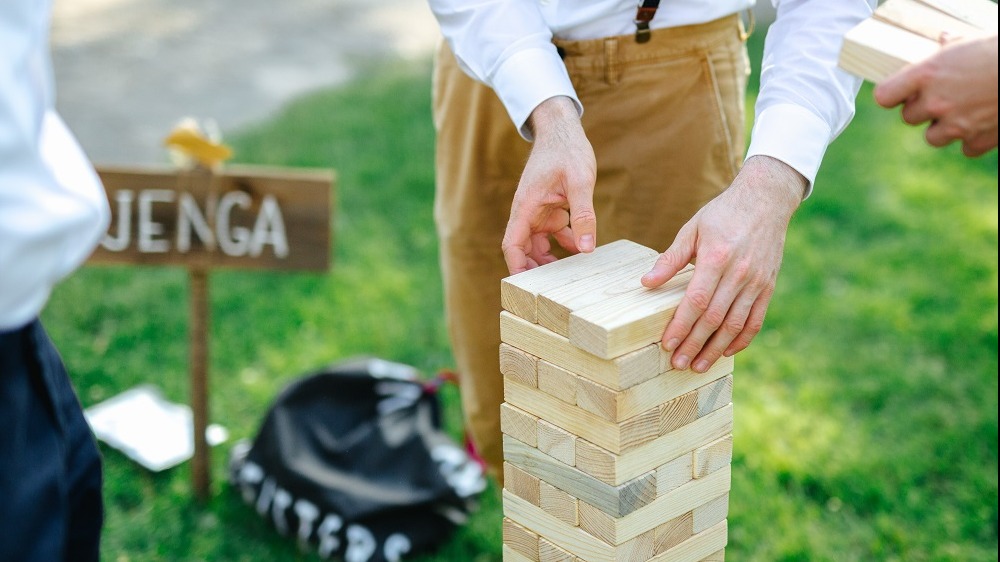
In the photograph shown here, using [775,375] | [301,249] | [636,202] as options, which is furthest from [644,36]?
[775,375]

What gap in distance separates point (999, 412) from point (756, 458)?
2.52ft

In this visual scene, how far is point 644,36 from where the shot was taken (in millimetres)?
1847

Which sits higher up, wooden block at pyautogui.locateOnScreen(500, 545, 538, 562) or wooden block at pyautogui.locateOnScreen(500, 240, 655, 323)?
wooden block at pyautogui.locateOnScreen(500, 240, 655, 323)

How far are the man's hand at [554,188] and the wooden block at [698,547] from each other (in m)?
0.49

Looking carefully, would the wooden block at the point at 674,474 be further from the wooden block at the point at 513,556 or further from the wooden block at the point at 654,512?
the wooden block at the point at 513,556

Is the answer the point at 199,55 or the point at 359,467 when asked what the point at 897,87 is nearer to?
the point at 359,467

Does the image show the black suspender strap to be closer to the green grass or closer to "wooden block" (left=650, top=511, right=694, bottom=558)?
"wooden block" (left=650, top=511, right=694, bottom=558)

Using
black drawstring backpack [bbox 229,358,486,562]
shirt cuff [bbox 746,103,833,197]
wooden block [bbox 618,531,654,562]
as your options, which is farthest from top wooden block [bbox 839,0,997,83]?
black drawstring backpack [bbox 229,358,486,562]

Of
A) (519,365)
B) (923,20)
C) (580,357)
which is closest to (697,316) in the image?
(580,357)

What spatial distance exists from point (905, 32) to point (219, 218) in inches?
67.2

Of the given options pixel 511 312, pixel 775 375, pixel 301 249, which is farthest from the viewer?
pixel 775 375

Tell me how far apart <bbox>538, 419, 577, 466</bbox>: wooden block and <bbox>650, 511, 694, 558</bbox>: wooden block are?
0.60 feet

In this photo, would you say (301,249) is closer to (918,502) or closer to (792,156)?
(792,156)

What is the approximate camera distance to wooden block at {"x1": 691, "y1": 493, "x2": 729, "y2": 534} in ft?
5.33
